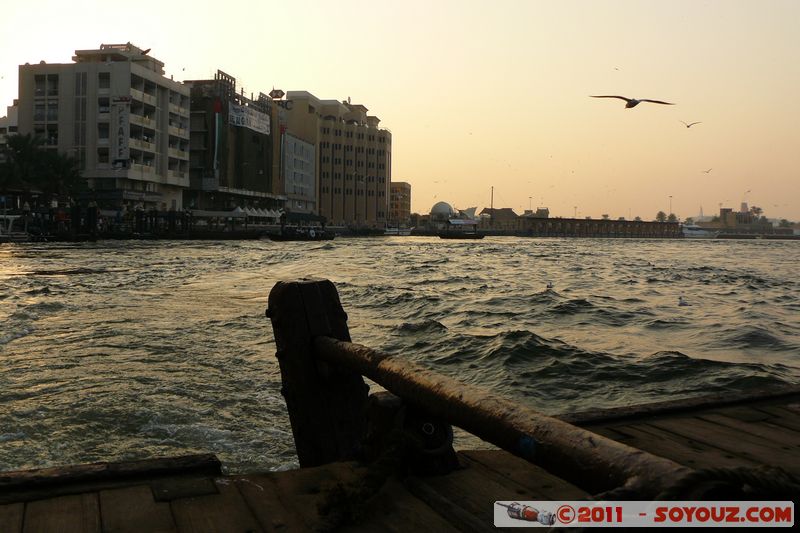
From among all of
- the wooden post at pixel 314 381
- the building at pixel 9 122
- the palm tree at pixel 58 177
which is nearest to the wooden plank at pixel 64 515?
the wooden post at pixel 314 381

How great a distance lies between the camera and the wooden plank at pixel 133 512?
2496 mm

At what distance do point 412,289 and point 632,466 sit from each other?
18.4 meters

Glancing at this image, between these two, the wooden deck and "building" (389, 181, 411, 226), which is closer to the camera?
the wooden deck

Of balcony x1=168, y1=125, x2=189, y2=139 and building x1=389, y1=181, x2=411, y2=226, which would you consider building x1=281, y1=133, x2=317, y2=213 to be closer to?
balcony x1=168, y1=125, x2=189, y2=139

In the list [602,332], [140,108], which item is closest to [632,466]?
[602,332]

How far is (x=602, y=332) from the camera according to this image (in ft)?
39.8

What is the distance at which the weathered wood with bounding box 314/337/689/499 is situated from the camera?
1532 mm

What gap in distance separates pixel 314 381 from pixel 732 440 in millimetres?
2302

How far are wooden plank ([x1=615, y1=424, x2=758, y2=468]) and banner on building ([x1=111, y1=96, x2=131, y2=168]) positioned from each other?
67.2m

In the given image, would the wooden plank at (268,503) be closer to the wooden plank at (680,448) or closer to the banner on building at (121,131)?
the wooden plank at (680,448)

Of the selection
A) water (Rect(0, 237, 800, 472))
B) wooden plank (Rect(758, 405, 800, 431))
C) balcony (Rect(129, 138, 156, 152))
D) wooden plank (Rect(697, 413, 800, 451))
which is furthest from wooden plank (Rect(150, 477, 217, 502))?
balcony (Rect(129, 138, 156, 152))

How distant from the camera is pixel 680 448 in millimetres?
3482

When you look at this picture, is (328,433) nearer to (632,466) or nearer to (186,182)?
(632,466)

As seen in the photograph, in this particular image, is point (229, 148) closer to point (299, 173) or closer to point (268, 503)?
point (299, 173)
